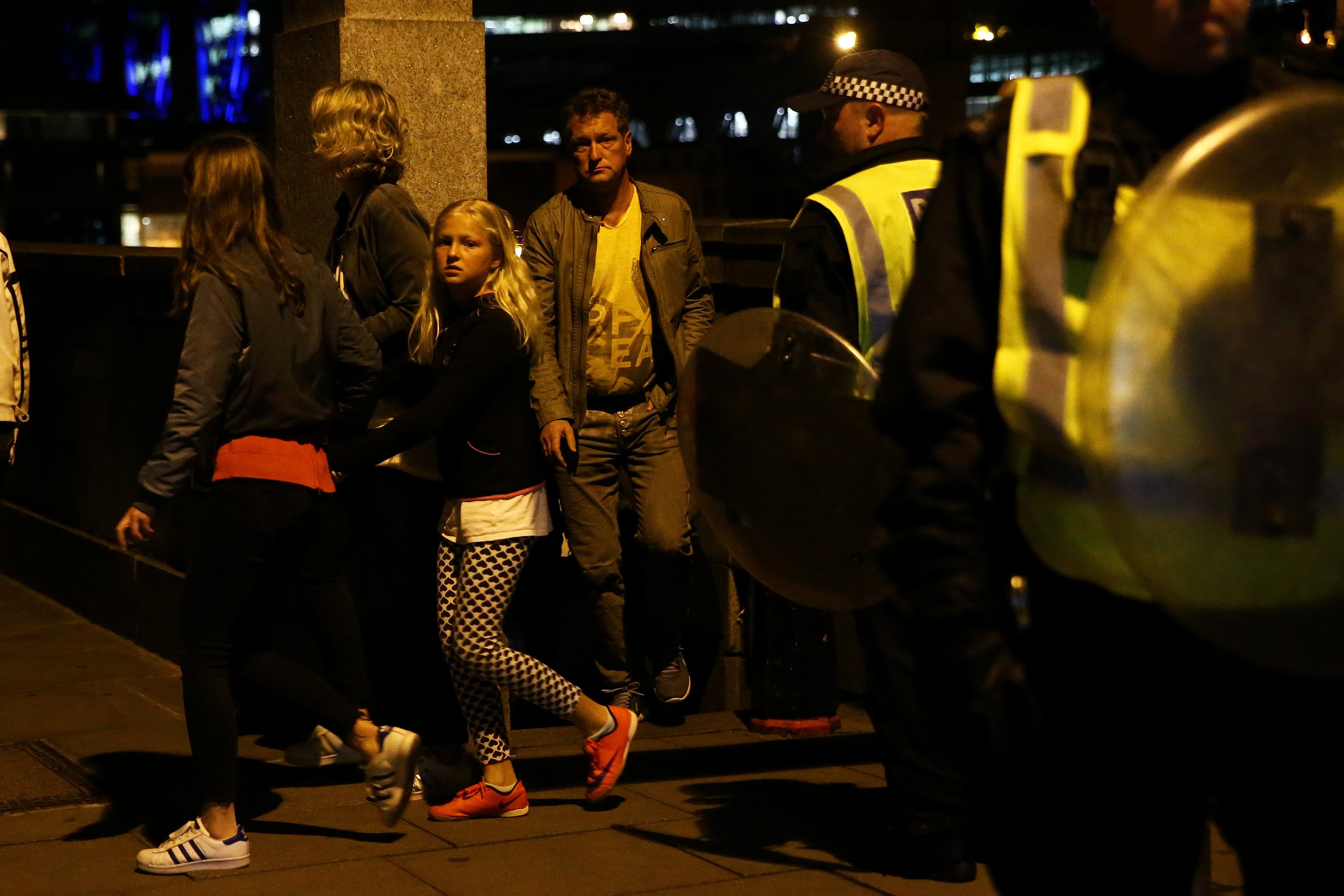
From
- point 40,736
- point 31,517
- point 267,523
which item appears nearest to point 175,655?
point 40,736

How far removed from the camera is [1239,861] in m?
2.30

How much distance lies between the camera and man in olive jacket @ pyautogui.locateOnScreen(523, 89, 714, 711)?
564 centimetres

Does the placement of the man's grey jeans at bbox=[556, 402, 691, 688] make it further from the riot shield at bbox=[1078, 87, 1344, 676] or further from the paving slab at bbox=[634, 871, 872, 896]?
the riot shield at bbox=[1078, 87, 1344, 676]

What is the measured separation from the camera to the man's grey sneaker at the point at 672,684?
5875 mm

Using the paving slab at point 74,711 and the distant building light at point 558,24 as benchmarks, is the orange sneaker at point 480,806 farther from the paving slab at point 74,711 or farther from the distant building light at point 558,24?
the distant building light at point 558,24

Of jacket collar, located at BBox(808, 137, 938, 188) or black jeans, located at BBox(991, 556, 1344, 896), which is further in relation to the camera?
jacket collar, located at BBox(808, 137, 938, 188)

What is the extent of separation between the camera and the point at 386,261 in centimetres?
534

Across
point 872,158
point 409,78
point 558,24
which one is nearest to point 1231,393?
point 872,158

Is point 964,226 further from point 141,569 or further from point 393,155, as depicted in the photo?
point 141,569

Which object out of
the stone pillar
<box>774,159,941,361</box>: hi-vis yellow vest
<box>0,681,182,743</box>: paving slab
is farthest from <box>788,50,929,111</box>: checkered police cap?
<box>0,681,182,743</box>: paving slab

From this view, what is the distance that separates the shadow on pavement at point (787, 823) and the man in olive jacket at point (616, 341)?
28.1 inches

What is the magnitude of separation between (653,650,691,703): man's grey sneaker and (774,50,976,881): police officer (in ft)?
4.84

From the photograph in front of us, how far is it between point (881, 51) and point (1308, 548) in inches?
114

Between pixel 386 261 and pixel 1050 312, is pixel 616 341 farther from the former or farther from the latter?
pixel 1050 312
